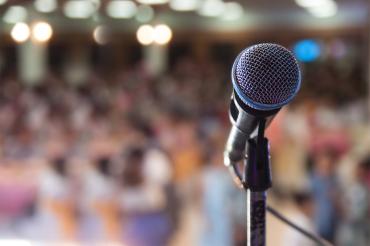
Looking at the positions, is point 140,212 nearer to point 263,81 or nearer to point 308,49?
point 263,81

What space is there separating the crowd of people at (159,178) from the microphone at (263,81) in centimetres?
289

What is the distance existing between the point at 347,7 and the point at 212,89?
3796 mm

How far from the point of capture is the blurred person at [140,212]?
183 inches

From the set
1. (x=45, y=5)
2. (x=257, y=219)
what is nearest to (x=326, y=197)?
(x=257, y=219)

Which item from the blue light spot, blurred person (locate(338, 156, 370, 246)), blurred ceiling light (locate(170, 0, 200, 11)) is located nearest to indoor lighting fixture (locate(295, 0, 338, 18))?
the blue light spot

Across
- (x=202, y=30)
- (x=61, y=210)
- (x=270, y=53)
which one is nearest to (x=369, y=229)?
(x=61, y=210)

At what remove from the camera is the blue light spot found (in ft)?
60.4

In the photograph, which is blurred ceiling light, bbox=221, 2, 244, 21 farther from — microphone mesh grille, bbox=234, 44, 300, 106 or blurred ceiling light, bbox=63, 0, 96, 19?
microphone mesh grille, bbox=234, 44, 300, 106

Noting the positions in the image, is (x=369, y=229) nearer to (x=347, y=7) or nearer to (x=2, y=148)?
(x=2, y=148)

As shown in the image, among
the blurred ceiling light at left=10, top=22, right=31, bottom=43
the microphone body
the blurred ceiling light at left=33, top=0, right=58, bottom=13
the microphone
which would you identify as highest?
the blurred ceiling light at left=33, top=0, right=58, bottom=13

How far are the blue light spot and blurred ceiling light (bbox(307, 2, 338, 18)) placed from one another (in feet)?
4.78

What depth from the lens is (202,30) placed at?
18.4m

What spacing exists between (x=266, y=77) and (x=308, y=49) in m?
17.8

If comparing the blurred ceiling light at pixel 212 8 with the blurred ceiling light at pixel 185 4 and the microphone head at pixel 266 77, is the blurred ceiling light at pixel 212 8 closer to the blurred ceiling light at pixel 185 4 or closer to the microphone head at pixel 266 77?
the blurred ceiling light at pixel 185 4
